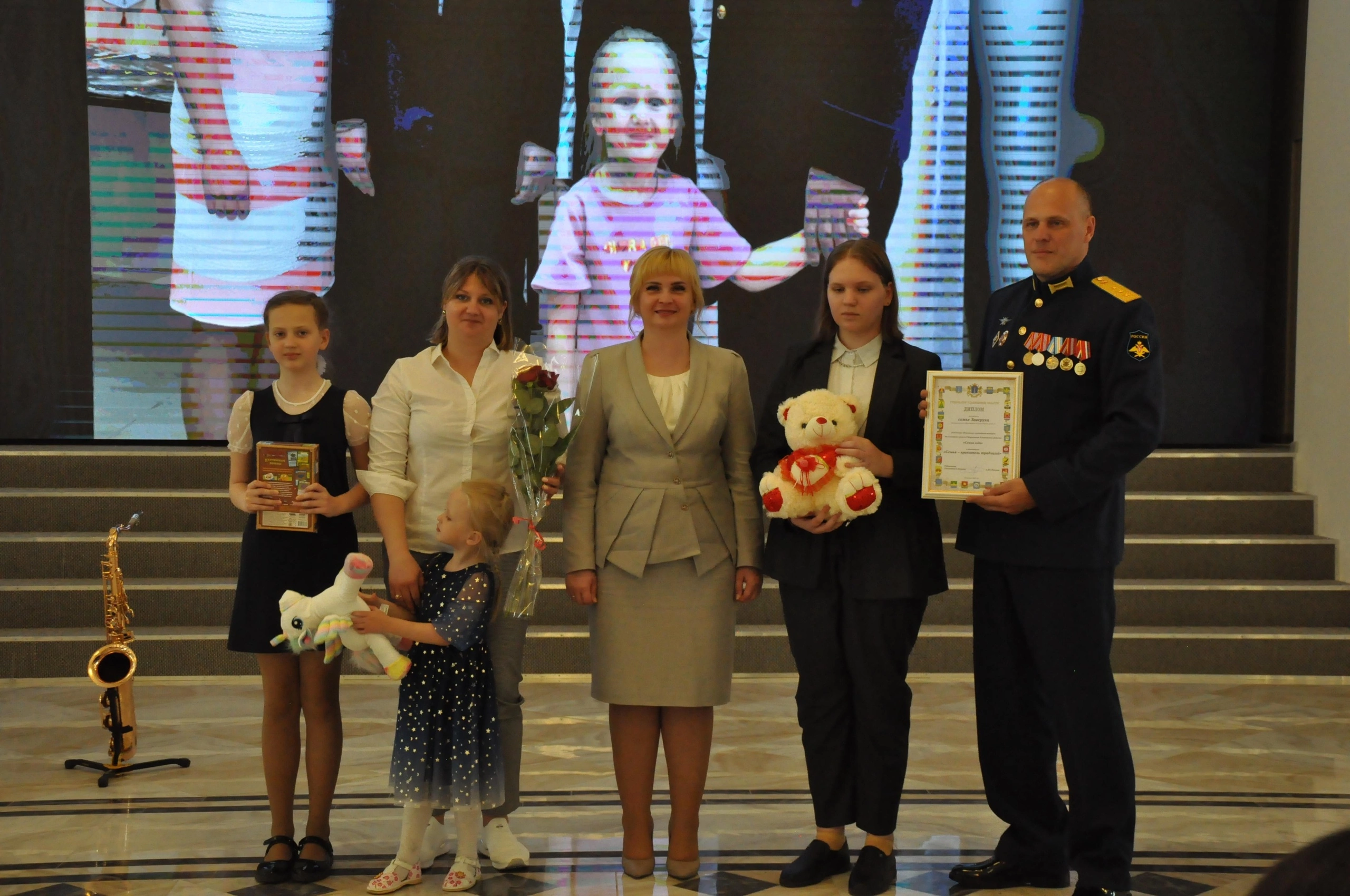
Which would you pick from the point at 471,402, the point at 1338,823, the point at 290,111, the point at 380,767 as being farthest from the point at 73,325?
the point at 1338,823

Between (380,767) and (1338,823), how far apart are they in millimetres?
2792

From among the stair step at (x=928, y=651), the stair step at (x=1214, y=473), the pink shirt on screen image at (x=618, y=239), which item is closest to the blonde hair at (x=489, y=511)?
the stair step at (x=928, y=651)

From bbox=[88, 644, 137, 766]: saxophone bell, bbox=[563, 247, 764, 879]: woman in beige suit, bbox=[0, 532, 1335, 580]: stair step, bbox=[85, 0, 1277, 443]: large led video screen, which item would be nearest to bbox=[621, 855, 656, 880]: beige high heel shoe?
bbox=[563, 247, 764, 879]: woman in beige suit

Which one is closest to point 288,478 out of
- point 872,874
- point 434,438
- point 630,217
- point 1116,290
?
point 434,438

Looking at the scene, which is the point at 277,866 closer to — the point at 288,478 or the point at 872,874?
the point at 288,478

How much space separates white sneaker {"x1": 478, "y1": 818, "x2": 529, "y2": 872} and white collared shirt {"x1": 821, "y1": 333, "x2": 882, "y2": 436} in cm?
134

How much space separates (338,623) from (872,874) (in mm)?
1330

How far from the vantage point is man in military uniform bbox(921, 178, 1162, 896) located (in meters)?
2.62

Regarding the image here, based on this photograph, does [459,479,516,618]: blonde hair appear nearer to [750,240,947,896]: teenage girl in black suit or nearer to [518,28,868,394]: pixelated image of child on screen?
[750,240,947,896]: teenage girl in black suit

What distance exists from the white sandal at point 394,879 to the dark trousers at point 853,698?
946 mm

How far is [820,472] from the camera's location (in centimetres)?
267

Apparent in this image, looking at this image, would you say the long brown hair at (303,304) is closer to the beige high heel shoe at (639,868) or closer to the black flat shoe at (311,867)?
the black flat shoe at (311,867)

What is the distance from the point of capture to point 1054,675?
2.71 metres

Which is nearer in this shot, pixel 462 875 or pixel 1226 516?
pixel 462 875
